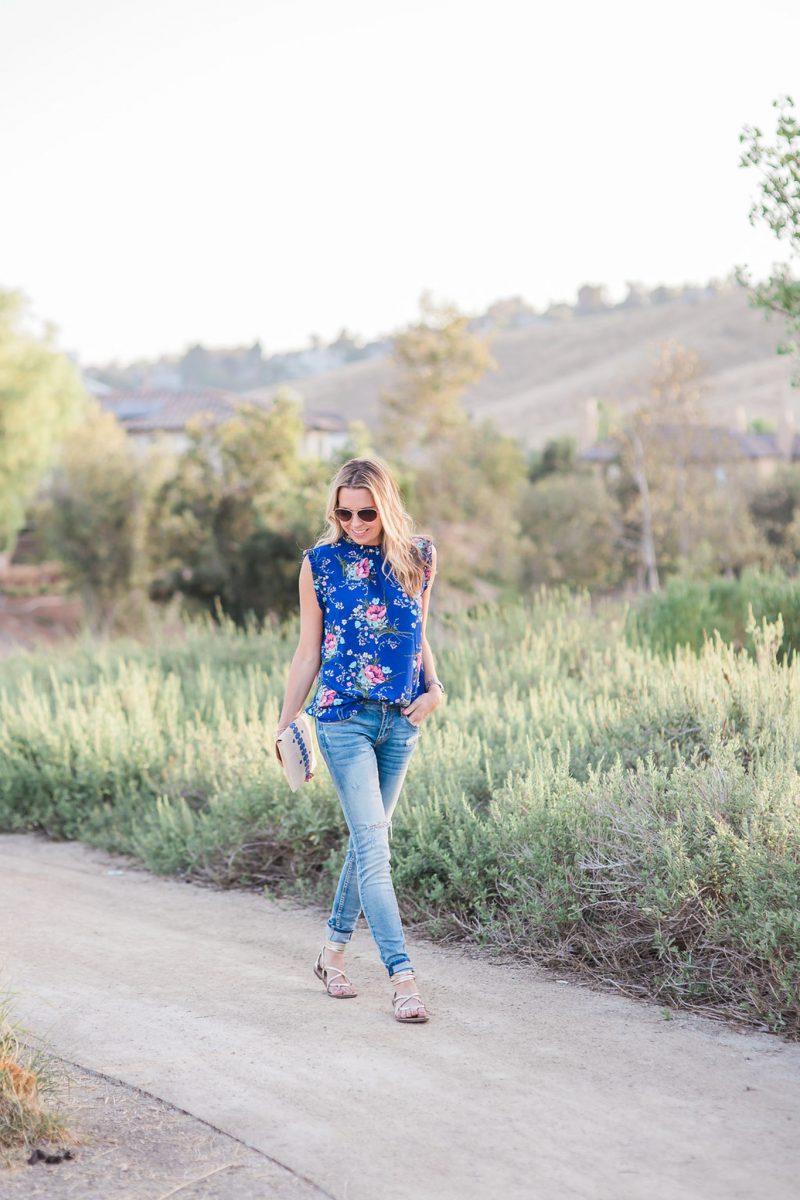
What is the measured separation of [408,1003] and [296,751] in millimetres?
979

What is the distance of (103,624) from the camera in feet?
130

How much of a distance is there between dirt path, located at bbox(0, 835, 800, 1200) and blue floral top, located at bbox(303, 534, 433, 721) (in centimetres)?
117

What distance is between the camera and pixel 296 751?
5.10 m

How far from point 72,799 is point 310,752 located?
4.69m

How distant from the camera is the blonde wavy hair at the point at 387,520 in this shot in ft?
16.1

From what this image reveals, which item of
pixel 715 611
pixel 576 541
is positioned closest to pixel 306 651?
pixel 715 611

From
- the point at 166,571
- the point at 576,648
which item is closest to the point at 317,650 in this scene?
the point at 576,648

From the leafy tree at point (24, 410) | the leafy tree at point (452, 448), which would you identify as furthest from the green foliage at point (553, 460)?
the leafy tree at point (24, 410)

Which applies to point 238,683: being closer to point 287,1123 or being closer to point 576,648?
point 576,648

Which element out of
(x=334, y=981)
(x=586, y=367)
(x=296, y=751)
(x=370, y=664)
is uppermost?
(x=586, y=367)

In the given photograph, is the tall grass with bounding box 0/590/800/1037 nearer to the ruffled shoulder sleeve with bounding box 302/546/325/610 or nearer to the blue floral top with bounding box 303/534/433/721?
the blue floral top with bounding box 303/534/433/721

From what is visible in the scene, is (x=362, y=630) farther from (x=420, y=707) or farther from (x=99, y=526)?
(x=99, y=526)

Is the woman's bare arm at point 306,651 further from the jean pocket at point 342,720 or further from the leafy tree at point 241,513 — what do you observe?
the leafy tree at point 241,513

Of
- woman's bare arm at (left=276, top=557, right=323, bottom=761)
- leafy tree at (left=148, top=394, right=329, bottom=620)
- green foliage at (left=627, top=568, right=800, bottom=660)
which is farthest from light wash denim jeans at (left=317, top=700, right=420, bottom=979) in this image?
leafy tree at (left=148, top=394, right=329, bottom=620)
